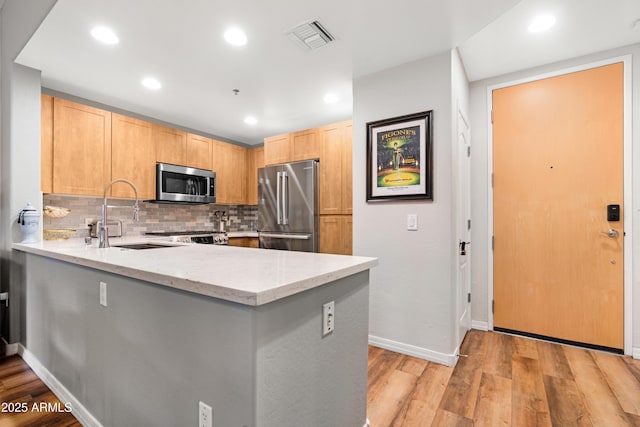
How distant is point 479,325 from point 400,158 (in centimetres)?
190

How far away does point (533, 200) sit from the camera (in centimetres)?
277

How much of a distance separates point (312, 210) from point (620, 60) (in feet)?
9.86

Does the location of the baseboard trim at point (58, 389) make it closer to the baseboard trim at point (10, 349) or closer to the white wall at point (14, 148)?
the baseboard trim at point (10, 349)

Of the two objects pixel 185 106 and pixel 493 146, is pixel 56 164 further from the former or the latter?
pixel 493 146

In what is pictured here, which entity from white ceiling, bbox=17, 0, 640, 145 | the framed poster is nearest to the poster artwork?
the framed poster

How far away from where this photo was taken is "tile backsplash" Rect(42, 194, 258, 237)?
10.7 feet

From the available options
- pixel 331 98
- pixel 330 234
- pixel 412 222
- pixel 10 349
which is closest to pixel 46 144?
pixel 10 349

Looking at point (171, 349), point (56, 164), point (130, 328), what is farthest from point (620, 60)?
point (56, 164)

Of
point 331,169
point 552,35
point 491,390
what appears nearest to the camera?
point 491,390

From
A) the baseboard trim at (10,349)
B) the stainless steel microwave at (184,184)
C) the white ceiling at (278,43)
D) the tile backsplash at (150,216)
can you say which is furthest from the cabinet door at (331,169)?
the baseboard trim at (10,349)

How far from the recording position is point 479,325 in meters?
3.00

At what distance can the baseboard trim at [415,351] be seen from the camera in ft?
7.36

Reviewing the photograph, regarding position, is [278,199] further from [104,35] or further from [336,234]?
[104,35]

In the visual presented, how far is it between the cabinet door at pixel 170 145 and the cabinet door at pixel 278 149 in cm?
109
